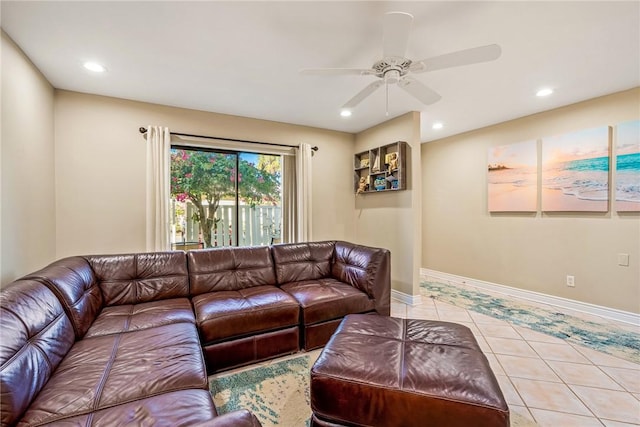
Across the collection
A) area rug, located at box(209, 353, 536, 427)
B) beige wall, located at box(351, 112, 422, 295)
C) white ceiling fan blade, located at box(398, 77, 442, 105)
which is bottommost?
area rug, located at box(209, 353, 536, 427)

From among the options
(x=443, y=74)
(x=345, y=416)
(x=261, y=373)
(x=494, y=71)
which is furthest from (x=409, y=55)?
(x=261, y=373)

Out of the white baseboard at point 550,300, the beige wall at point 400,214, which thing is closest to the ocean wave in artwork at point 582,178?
the white baseboard at point 550,300

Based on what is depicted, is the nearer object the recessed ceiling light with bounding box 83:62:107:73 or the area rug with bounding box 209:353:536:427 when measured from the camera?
the area rug with bounding box 209:353:536:427

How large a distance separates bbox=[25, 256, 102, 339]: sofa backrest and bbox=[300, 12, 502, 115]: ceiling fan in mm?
2076

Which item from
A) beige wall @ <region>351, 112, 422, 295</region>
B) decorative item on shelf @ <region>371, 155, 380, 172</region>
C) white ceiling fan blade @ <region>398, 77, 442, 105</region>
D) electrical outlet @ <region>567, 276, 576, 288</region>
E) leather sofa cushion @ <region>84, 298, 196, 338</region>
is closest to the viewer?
leather sofa cushion @ <region>84, 298, 196, 338</region>

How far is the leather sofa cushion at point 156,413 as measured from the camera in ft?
3.30

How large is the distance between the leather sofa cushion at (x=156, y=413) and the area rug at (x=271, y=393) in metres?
0.67

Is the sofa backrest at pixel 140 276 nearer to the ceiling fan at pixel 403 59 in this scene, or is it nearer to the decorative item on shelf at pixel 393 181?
the ceiling fan at pixel 403 59

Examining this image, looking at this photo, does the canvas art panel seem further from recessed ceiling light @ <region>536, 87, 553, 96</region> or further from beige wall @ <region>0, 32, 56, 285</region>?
beige wall @ <region>0, 32, 56, 285</region>

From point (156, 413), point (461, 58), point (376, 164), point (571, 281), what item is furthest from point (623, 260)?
point (156, 413)

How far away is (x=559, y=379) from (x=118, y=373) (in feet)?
9.30

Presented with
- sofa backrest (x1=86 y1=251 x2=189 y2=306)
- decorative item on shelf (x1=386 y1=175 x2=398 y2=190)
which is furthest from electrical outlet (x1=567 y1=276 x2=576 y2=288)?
sofa backrest (x1=86 y1=251 x2=189 y2=306)

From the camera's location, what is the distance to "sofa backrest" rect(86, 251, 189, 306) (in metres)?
2.29

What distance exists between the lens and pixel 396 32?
1.54 metres
